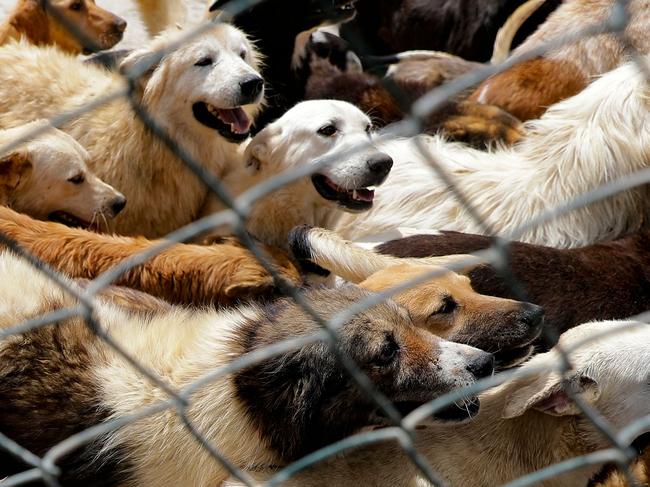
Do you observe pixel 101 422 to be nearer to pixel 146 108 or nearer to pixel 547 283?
pixel 547 283

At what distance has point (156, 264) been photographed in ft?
13.8

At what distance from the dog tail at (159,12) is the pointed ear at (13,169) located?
9.68ft

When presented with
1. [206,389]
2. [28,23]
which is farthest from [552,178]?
[28,23]

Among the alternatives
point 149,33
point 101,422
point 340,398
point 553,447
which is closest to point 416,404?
point 340,398

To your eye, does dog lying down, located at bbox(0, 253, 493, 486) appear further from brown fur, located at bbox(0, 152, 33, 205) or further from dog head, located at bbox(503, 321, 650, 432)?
brown fur, located at bbox(0, 152, 33, 205)

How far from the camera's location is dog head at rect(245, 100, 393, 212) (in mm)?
4852

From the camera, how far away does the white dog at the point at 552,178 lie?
4879 millimetres

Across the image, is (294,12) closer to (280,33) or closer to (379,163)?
(280,33)

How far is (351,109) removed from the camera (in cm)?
514

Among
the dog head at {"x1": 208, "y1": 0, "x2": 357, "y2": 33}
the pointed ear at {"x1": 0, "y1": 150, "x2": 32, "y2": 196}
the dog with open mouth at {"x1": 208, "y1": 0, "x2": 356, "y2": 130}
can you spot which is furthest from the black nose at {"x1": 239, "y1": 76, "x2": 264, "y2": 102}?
the dog head at {"x1": 208, "y1": 0, "x2": 357, "y2": 33}

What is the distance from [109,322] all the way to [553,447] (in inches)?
65.9

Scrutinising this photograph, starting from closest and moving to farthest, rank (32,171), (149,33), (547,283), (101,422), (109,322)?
(101,422) → (109,322) → (547,283) → (32,171) → (149,33)

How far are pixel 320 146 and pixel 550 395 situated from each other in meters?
2.04

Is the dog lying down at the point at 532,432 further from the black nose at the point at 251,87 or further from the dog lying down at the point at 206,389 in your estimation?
the black nose at the point at 251,87
